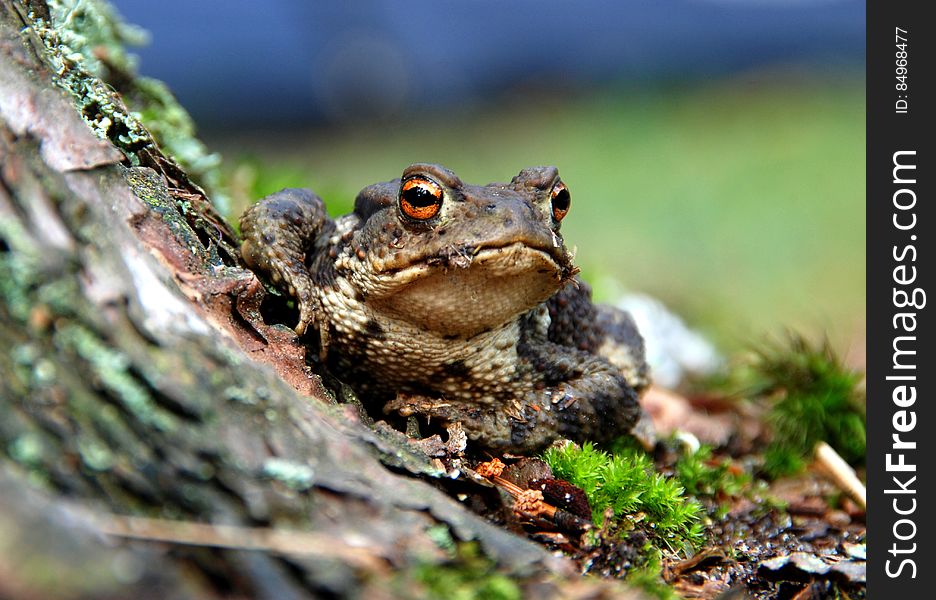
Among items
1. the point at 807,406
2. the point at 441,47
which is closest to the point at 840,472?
the point at 807,406

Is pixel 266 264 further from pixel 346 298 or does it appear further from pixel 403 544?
pixel 403 544

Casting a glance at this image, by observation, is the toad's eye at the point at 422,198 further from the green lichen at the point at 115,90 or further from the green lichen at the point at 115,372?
the green lichen at the point at 115,372

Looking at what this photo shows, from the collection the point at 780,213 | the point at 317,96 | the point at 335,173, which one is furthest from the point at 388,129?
the point at 780,213

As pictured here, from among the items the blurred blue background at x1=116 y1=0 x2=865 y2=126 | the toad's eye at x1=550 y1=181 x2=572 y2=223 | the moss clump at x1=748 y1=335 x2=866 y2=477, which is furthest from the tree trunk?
the blurred blue background at x1=116 y1=0 x2=865 y2=126

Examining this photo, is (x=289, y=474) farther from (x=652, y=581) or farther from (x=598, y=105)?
(x=598, y=105)

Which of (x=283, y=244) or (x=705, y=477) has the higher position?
(x=283, y=244)
